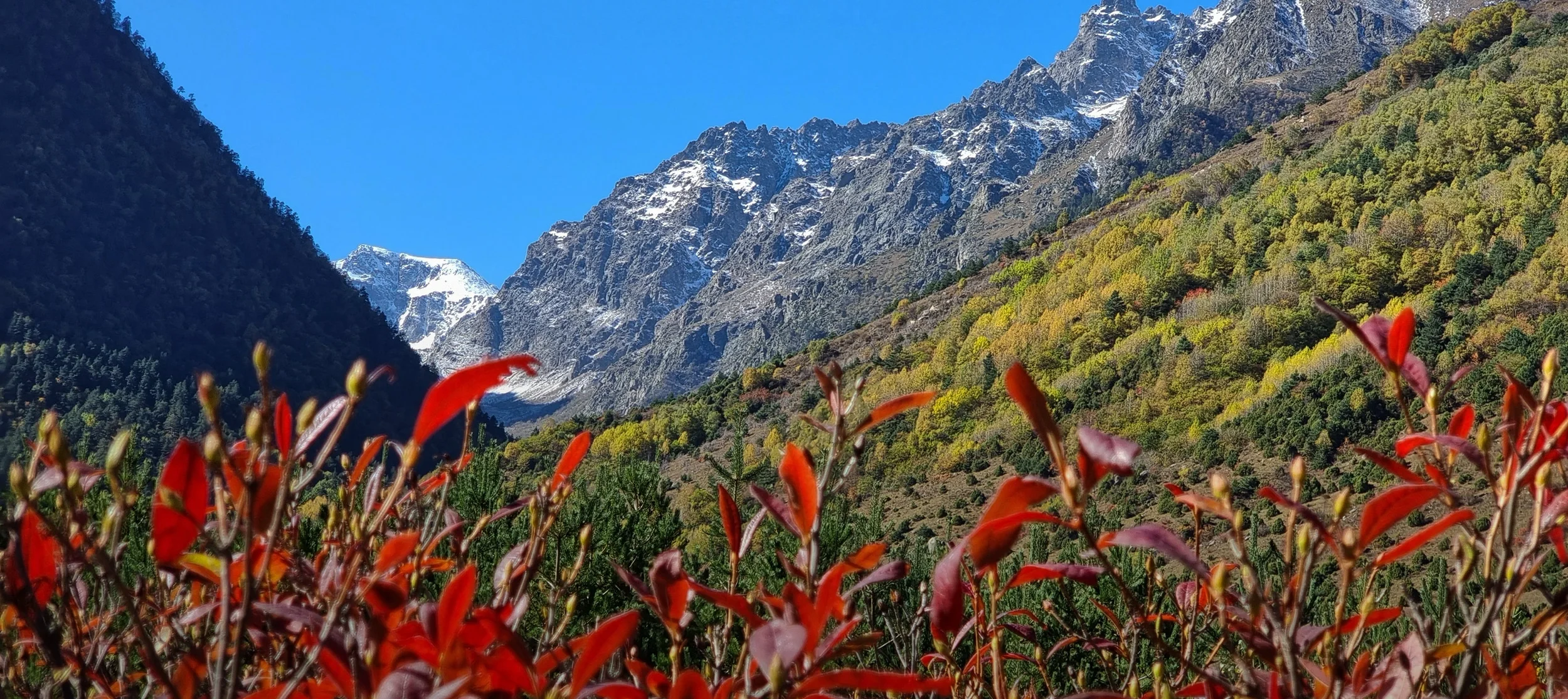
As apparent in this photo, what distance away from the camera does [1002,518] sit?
1.44 ft

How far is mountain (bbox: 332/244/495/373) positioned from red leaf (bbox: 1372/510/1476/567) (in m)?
159

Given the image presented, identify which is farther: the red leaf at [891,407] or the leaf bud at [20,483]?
the red leaf at [891,407]

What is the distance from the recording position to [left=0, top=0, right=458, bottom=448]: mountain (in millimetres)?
35781

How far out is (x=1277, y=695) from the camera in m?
0.53

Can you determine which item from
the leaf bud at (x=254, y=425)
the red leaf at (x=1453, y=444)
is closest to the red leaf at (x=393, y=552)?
the leaf bud at (x=254, y=425)

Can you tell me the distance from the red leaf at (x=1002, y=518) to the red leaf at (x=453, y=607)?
0.24m

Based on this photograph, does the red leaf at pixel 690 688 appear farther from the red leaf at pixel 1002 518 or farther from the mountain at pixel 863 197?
the mountain at pixel 863 197

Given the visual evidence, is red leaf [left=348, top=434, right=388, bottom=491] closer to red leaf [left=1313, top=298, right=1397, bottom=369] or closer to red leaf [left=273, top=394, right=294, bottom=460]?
red leaf [left=273, top=394, right=294, bottom=460]

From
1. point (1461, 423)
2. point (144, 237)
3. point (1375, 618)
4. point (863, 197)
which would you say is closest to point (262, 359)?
point (1375, 618)

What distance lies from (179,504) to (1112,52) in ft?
440

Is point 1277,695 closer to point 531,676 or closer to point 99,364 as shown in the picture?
point 531,676

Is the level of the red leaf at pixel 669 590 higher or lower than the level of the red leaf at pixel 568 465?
lower

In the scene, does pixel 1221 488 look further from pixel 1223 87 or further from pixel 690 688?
pixel 1223 87

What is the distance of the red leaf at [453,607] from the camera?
430 mm
